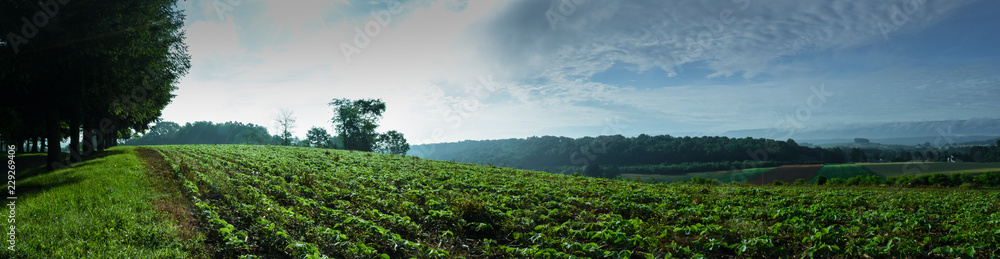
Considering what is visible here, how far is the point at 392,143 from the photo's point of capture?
10388cm

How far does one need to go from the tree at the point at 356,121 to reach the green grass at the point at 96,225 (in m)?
80.7

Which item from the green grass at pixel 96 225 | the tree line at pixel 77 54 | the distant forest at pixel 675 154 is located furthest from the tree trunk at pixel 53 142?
the distant forest at pixel 675 154

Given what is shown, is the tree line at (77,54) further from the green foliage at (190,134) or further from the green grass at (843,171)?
the green foliage at (190,134)

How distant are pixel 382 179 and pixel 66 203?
10011mm

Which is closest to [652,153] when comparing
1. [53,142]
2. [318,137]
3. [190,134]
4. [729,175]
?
[729,175]

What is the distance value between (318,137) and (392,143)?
20231mm

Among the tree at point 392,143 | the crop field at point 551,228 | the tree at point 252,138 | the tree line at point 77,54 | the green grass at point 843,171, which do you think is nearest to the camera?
the crop field at point 551,228

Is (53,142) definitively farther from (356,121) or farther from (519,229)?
(356,121)

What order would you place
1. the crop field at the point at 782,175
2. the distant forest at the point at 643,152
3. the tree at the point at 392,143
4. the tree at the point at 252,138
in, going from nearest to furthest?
1. the crop field at the point at 782,175
2. the tree at the point at 392,143
3. the distant forest at the point at 643,152
4. the tree at the point at 252,138

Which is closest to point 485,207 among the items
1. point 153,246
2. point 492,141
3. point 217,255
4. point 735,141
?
point 217,255

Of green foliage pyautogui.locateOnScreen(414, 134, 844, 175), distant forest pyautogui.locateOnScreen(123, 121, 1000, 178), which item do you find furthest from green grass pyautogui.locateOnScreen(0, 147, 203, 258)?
green foliage pyautogui.locateOnScreen(414, 134, 844, 175)

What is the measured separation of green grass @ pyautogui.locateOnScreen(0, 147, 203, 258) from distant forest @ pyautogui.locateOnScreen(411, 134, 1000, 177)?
79.9m

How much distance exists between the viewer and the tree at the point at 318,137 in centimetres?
10456

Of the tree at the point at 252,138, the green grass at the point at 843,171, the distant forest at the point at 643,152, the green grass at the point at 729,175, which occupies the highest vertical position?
the tree at the point at 252,138
